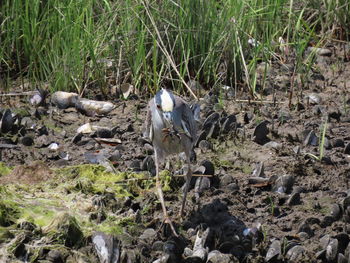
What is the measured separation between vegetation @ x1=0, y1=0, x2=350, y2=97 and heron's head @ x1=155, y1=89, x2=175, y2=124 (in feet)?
6.63

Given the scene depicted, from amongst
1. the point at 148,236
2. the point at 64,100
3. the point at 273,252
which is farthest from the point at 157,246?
the point at 64,100

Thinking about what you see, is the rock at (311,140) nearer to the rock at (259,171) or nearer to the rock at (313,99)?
the rock at (259,171)

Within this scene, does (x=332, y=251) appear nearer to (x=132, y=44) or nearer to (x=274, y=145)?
(x=274, y=145)

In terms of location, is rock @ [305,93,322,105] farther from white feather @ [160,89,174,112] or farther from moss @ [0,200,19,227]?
moss @ [0,200,19,227]

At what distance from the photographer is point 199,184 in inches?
228

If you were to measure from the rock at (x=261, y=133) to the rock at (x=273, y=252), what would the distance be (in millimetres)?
1569

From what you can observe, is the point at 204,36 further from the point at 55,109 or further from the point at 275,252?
the point at 275,252

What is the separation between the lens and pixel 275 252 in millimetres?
5074

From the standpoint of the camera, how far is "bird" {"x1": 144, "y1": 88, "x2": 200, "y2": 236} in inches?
202

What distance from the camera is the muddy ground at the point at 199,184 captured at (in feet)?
16.6

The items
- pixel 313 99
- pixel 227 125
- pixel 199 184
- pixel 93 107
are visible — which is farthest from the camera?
pixel 313 99

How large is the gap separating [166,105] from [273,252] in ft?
3.87

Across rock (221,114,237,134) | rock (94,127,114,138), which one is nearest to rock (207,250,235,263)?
rock (221,114,237,134)

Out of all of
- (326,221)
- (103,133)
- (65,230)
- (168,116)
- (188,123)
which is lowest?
(103,133)
